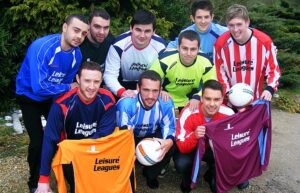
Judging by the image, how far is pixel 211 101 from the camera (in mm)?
4328

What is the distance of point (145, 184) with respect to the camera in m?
4.84

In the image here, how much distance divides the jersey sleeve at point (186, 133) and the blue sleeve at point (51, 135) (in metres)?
1.27

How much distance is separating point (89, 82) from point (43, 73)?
18.6 inches

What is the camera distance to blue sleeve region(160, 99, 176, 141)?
14.9 feet

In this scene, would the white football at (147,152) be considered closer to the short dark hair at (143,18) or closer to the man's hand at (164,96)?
the man's hand at (164,96)

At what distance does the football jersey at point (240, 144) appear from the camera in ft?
14.1

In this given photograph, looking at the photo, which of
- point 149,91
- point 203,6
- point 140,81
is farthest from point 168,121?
point 203,6

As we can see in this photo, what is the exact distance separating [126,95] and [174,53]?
791 millimetres

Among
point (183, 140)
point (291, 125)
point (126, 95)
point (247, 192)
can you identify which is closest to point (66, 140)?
point (126, 95)

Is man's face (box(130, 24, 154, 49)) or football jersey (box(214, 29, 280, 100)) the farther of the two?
football jersey (box(214, 29, 280, 100))

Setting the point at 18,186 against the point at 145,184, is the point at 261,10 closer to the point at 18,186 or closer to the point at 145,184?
the point at 145,184

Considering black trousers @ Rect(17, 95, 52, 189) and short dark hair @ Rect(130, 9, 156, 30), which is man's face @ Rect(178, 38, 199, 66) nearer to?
short dark hair @ Rect(130, 9, 156, 30)

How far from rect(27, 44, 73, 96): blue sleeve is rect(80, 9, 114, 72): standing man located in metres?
0.74

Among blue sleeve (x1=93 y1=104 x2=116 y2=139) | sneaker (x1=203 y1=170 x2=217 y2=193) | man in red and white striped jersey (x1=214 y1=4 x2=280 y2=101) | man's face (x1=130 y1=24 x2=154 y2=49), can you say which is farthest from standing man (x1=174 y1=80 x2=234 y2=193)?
man's face (x1=130 y1=24 x2=154 y2=49)
